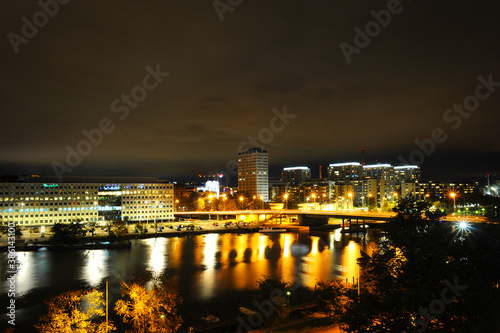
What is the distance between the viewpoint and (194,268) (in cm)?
1709

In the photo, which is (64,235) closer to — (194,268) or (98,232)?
(98,232)

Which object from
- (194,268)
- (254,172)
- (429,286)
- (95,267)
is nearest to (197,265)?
(194,268)

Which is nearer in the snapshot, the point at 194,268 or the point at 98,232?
the point at 194,268

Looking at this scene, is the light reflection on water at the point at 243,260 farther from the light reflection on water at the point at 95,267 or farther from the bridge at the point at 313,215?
the bridge at the point at 313,215

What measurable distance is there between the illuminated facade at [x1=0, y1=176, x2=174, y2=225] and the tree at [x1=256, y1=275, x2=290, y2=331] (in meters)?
31.3

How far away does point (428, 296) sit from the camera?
4324 mm

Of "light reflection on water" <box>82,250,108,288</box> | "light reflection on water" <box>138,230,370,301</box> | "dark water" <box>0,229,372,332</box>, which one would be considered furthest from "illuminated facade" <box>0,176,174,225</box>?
"light reflection on water" <box>82,250,108,288</box>

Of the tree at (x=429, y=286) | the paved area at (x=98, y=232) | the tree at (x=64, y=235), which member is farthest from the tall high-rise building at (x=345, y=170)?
the tree at (x=429, y=286)

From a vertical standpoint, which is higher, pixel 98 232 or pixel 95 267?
pixel 98 232

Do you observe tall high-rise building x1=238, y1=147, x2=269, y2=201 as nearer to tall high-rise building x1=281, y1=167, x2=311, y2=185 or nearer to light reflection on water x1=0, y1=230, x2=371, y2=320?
tall high-rise building x1=281, y1=167, x2=311, y2=185

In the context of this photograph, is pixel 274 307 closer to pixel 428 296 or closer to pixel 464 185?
pixel 428 296

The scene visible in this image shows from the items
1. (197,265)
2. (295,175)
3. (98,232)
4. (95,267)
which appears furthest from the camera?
(295,175)

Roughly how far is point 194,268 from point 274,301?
984 centimetres

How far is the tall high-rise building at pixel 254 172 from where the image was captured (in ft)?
244
